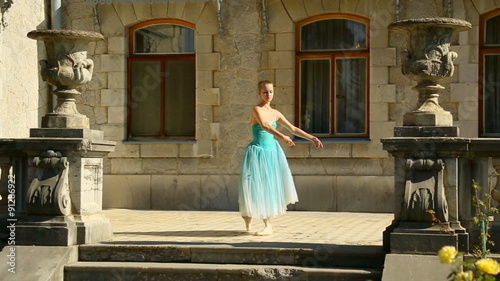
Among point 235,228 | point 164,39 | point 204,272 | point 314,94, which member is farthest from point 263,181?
point 164,39

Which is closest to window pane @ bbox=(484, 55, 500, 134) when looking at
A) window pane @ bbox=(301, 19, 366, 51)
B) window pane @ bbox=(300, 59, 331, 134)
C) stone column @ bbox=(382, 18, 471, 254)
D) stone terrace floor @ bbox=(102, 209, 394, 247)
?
window pane @ bbox=(301, 19, 366, 51)

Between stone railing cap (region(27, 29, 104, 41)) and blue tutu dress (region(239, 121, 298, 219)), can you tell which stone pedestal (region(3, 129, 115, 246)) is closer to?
stone railing cap (region(27, 29, 104, 41))

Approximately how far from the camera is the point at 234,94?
54.1 feet

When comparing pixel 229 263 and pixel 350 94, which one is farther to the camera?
pixel 350 94

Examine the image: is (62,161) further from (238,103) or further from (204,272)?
(238,103)

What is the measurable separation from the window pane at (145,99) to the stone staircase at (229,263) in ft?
24.3

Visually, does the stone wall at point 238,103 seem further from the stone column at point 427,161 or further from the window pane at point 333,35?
the stone column at point 427,161

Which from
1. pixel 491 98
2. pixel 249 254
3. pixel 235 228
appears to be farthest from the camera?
pixel 491 98

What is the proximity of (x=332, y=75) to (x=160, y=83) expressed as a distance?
10.00 ft

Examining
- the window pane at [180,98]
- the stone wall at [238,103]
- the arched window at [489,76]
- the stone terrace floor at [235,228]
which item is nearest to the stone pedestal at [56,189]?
the stone terrace floor at [235,228]

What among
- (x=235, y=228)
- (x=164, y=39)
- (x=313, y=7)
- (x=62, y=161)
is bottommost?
(x=235, y=228)

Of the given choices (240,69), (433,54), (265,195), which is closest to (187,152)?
(240,69)

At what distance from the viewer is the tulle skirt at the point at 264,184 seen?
10.9 meters

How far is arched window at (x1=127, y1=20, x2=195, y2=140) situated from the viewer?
56.0 feet
